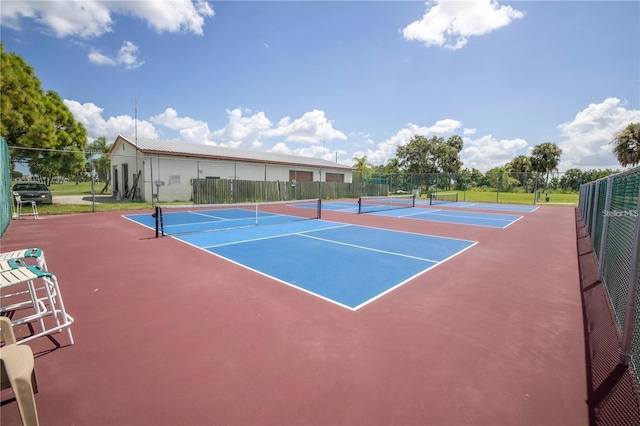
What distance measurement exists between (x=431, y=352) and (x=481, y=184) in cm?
4604

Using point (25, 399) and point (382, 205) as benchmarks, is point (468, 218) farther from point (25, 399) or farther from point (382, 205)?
point (25, 399)

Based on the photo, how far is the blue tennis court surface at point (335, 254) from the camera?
17.9 feet

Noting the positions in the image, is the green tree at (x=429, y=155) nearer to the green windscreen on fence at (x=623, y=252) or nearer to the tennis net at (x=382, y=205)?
the tennis net at (x=382, y=205)

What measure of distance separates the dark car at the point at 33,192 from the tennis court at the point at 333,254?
38.0 feet

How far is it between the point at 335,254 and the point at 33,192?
20236 millimetres

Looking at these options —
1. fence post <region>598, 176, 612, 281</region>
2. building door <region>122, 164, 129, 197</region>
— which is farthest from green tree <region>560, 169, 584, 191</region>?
building door <region>122, 164, 129, 197</region>

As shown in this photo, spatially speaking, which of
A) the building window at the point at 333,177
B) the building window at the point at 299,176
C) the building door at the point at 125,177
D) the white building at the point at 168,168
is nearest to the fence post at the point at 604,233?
the white building at the point at 168,168

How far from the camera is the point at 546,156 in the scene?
4775 cm

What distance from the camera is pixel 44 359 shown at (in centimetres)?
316

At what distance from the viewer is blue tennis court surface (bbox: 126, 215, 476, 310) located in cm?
544

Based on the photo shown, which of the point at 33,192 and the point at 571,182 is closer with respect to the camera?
the point at 33,192

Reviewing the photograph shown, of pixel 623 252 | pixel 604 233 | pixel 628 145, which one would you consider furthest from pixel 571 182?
pixel 623 252

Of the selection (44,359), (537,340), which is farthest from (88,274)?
(537,340)

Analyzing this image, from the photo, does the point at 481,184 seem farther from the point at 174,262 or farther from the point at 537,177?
the point at 174,262
